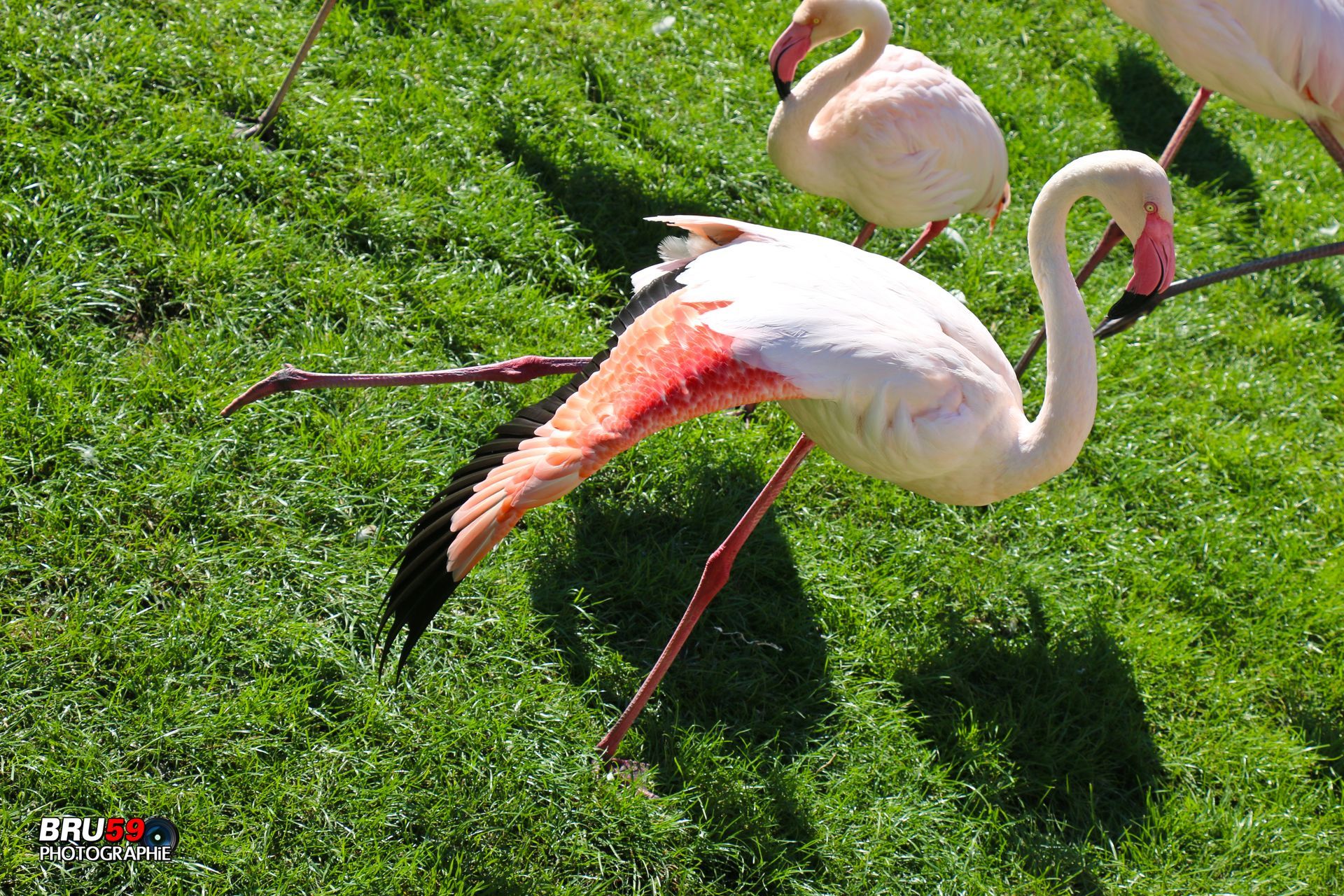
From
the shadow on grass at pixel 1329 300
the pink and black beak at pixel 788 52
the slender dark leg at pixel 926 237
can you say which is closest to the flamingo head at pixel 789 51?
the pink and black beak at pixel 788 52

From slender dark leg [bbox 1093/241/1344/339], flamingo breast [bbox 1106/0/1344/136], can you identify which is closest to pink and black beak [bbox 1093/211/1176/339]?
slender dark leg [bbox 1093/241/1344/339]

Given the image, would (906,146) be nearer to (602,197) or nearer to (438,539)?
(602,197)

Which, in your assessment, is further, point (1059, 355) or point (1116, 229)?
point (1116, 229)

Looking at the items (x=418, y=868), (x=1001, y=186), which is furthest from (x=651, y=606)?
(x=1001, y=186)

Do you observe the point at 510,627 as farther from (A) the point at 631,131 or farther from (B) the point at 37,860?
(A) the point at 631,131

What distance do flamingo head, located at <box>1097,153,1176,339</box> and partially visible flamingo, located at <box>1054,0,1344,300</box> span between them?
119 centimetres

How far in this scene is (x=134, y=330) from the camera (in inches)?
152

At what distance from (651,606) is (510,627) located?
478 mm

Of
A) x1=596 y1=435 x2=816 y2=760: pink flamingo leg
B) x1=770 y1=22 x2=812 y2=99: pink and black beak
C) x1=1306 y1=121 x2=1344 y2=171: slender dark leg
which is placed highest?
x1=770 y1=22 x2=812 y2=99: pink and black beak

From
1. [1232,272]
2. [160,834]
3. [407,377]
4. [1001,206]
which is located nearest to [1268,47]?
[1232,272]

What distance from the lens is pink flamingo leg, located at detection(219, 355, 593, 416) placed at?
3293 mm

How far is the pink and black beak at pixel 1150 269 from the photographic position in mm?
3070

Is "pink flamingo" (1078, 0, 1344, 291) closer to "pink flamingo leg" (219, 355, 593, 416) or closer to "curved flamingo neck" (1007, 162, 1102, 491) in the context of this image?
"curved flamingo neck" (1007, 162, 1102, 491)

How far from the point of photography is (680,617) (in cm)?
362
